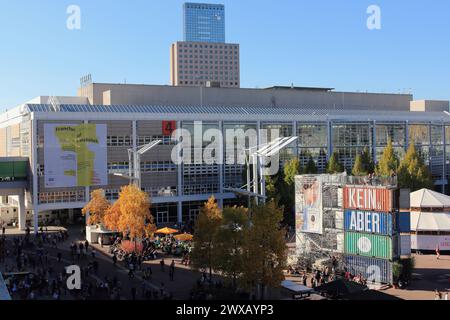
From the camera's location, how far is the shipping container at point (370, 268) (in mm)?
32841

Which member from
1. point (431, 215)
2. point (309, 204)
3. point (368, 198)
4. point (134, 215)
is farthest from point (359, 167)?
point (134, 215)

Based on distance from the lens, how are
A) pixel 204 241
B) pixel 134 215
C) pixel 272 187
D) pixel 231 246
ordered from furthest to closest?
pixel 272 187 → pixel 134 215 → pixel 204 241 → pixel 231 246

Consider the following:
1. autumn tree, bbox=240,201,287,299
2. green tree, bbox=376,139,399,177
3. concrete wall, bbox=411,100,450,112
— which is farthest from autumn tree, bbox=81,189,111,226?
concrete wall, bbox=411,100,450,112

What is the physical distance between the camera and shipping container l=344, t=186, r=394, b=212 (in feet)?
109

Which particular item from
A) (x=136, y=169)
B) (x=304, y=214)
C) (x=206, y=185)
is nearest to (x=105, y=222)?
(x=136, y=169)

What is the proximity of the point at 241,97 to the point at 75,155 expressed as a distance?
83.1 feet

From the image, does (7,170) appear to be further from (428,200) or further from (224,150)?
(428,200)

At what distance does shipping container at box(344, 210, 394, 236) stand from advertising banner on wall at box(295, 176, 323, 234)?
2362mm

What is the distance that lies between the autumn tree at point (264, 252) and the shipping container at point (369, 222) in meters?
7.90

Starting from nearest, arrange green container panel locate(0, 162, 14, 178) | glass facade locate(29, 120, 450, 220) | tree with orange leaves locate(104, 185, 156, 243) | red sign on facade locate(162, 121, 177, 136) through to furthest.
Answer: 1. tree with orange leaves locate(104, 185, 156, 243)
2. green container panel locate(0, 162, 14, 178)
3. glass facade locate(29, 120, 450, 220)
4. red sign on facade locate(162, 121, 177, 136)

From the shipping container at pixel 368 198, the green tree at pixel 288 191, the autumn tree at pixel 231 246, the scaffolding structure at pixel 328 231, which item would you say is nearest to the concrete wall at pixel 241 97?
the green tree at pixel 288 191

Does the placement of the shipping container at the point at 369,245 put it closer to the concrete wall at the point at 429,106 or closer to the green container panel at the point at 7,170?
the green container panel at the point at 7,170

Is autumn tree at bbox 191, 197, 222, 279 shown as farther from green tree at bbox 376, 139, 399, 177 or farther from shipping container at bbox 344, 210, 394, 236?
green tree at bbox 376, 139, 399, 177

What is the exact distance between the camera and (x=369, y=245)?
3400cm
